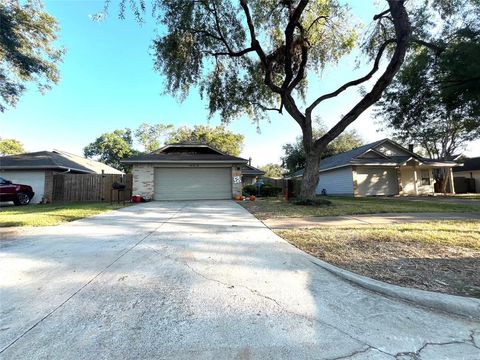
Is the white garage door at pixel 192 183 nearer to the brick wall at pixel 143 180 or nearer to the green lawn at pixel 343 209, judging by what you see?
the brick wall at pixel 143 180

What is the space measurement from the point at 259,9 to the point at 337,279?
12334mm

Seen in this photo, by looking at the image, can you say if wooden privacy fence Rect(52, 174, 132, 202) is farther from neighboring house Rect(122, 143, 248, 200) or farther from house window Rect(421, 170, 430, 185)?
house window Rect(421, 170, 430, 185)

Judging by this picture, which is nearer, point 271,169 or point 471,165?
point 471,165

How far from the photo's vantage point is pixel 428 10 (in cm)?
1179

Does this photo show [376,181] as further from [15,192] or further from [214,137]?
[214,137]

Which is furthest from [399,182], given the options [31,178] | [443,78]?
[31,178]

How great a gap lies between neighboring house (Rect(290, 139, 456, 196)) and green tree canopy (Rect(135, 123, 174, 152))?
29.8 m

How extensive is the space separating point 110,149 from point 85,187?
25.4m

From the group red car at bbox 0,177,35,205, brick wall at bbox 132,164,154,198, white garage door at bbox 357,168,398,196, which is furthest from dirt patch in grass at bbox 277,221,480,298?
red car at bbox 0,177,35,205

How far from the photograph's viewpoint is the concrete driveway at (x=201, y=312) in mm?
1886

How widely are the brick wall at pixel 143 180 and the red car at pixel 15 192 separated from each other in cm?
542

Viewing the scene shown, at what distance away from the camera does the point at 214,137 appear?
38969 mm

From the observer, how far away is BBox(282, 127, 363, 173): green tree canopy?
32.7 m

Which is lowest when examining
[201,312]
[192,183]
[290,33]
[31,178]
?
[201,312]
